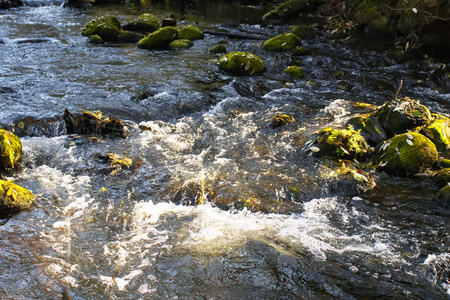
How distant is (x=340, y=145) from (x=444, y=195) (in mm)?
1728

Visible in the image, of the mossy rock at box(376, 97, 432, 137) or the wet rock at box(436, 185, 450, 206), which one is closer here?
the wet rock at box(436, 185, 450, 206)

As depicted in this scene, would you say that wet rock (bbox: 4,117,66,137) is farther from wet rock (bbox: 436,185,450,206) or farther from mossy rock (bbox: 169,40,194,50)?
wet rock (bbox: 436,185,450,206)

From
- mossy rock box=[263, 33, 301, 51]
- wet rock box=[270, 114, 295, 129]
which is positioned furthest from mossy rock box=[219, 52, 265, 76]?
wet rock box=[270, 114, 295, 129]

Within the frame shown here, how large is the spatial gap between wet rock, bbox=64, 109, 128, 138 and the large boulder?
603cm

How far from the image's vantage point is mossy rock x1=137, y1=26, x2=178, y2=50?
12.6 m

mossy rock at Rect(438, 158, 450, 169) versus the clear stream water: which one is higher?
mossy rock at Rect(438, 158, 450, 169)

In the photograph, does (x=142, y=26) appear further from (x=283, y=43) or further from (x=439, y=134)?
(x=439, y=134)

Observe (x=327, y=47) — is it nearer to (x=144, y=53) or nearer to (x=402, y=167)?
(x=144, y=53)

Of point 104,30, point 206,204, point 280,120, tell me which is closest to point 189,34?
point 104,30

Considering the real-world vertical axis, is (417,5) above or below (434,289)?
above

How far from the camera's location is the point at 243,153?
6211 mm

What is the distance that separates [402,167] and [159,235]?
4073 mm

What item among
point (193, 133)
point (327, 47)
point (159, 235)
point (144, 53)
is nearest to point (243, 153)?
point (193, 133)

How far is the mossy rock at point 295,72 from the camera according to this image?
Result: 1018 cm
